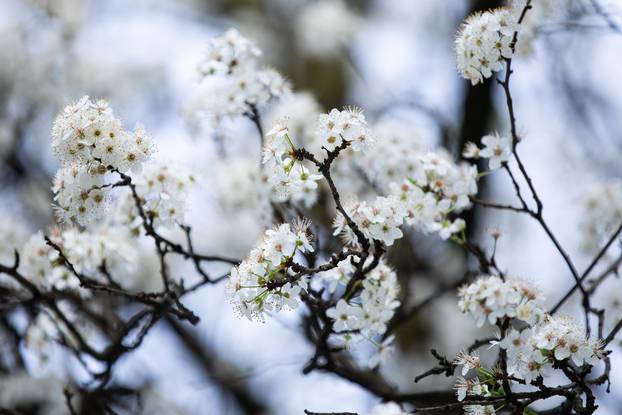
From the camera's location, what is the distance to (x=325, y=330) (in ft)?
10.7

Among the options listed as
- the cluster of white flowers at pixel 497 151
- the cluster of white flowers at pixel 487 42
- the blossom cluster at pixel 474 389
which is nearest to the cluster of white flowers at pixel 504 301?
the blossom cluster at pixel 474 389

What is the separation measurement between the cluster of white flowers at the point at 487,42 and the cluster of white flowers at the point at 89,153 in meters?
1.29

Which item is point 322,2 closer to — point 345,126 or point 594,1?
point 594,1

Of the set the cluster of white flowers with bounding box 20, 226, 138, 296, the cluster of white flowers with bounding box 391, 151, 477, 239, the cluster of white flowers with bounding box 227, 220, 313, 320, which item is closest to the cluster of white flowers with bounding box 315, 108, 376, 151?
the cluster of white flowers with bounding box 227, 220, 313, 320

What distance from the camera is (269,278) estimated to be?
273 cm

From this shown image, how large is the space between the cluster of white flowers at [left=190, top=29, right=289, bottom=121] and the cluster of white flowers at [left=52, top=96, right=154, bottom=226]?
94 centimetres

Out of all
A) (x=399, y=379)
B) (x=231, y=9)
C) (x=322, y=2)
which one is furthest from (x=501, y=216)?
(x=231, y=9)

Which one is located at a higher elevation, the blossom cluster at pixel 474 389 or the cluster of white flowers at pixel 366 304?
the cluster of white flowers at pixel 366 304

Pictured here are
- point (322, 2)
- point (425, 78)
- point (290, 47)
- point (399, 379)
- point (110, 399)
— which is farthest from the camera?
point (290, 47)

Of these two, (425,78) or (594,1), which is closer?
(594,1)

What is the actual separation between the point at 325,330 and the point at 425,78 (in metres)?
5.20

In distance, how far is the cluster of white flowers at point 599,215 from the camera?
14.6 feet

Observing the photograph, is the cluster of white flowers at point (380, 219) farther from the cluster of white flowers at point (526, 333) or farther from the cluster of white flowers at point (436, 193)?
the cluster of white flowers at point (436, 193)

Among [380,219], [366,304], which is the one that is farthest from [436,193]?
[380,219]
